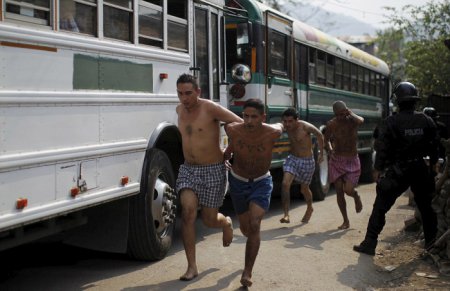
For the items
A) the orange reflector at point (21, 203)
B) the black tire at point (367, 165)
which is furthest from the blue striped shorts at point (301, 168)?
the black tire at point (367, 165)

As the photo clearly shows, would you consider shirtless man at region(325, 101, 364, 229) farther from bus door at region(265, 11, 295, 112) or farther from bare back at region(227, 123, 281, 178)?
bare back at region(227, 123, 281, 178)

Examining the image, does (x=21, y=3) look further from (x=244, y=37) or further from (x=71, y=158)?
(x=244, y=37)

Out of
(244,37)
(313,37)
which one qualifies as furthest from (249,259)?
(313,37)

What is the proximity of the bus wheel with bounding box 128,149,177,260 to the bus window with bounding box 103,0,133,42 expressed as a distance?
1.11m

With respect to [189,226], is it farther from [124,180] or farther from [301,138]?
[301,138]

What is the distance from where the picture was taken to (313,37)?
10852 millimetres

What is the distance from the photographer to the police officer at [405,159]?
623 cm

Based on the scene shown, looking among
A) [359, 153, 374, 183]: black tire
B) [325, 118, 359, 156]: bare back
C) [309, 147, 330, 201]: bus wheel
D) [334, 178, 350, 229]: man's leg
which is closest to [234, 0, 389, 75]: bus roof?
[325, 118, 359, 156]: bare back

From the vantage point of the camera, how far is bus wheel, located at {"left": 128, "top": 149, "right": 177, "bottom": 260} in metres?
5.70

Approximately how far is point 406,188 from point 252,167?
1.97m

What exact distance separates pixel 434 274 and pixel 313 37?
234 inches

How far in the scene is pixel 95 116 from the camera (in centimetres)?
491

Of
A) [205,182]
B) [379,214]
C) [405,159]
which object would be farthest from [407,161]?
[205,182]

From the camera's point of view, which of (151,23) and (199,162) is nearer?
(199,162)
